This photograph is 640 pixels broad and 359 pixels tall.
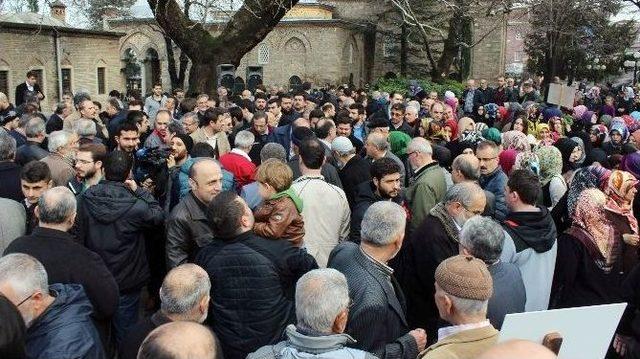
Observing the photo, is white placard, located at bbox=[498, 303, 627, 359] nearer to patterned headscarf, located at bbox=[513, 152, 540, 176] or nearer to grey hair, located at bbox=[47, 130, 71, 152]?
patterned headscarf, located at bbox=[513, 152, 540, 176]

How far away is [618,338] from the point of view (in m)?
4.23

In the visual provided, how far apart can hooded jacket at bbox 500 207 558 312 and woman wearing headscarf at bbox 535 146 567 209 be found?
1680 millimetres

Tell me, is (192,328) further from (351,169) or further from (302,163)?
(351,169)

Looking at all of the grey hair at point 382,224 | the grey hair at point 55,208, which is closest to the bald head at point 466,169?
the grey hair at point 382,224

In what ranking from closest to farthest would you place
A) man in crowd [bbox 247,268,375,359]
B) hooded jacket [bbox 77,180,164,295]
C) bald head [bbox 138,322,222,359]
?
bald head [bbox 138,322,222,359] → man in crowd [bbox 247,268,375,359] → hooded jacket [bbox 77,180,164,295]

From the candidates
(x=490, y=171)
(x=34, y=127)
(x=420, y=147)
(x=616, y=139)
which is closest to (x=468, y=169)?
(x=420, y=147)

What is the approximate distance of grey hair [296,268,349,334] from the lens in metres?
2.89

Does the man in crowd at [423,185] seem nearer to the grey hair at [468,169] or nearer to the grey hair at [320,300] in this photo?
the grey hair at [468,169]

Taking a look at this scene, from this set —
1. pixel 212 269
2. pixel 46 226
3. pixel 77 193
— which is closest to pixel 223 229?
pixel 212 269

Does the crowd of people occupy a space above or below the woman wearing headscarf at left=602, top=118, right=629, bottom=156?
below

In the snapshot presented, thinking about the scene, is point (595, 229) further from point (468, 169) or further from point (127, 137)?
point (127, 137)

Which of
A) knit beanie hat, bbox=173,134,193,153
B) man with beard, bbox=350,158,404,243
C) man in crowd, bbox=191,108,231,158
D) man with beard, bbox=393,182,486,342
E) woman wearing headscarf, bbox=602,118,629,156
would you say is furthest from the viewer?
woman wearing headscarf, bbox=602,118,629,156

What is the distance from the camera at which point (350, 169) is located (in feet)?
22.1

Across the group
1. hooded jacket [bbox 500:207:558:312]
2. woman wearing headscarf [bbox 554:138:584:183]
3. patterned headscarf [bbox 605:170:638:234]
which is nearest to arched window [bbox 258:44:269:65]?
woman wearing headscarf [bbox 554:138:584:183]
